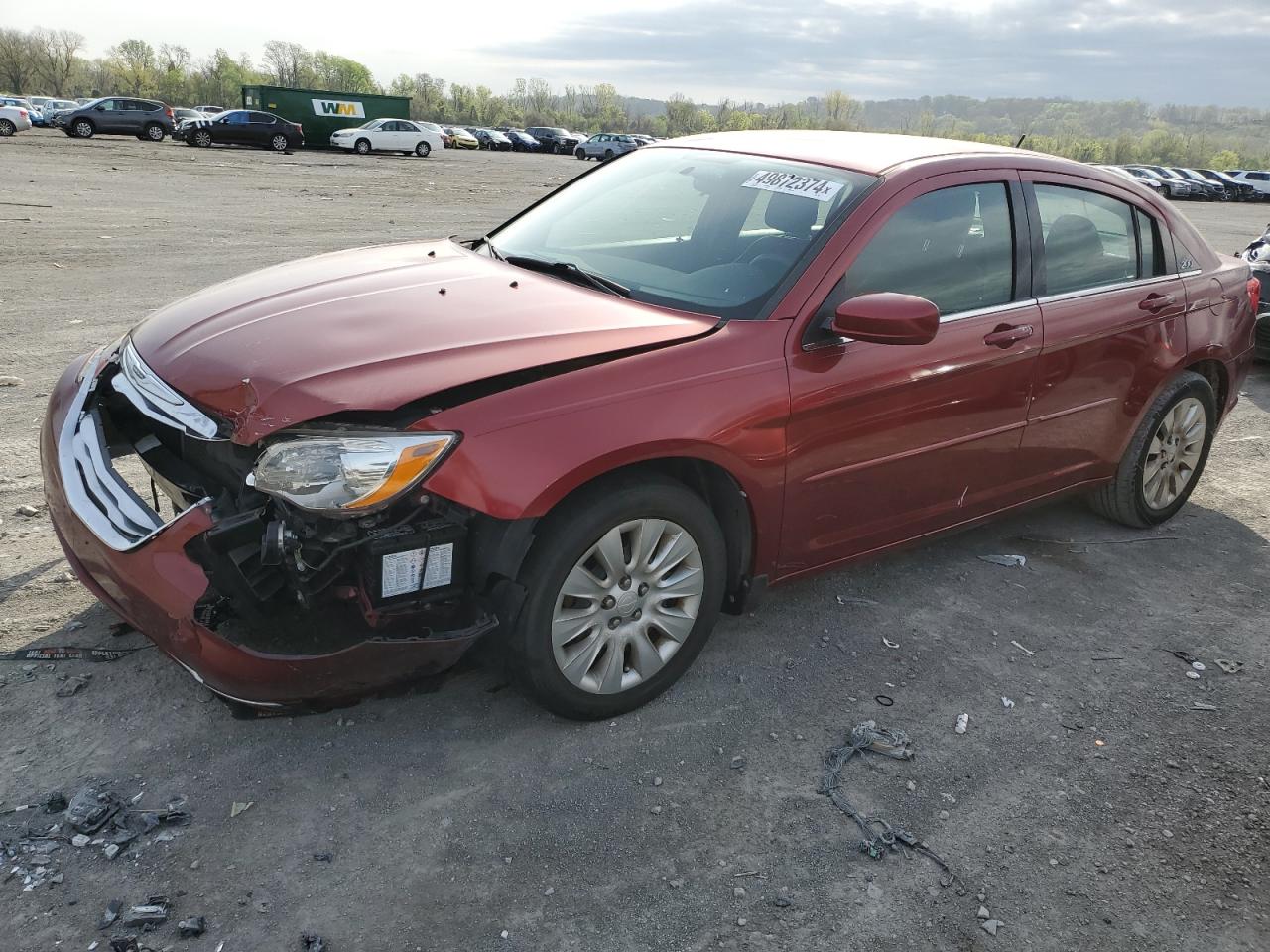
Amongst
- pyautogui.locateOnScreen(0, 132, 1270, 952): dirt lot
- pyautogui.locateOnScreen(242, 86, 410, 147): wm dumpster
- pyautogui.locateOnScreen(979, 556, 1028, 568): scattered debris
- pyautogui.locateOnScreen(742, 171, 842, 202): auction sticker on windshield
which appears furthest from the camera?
pyautogui.locateOnScreen(242, 86, 410, 147): wm dumpster

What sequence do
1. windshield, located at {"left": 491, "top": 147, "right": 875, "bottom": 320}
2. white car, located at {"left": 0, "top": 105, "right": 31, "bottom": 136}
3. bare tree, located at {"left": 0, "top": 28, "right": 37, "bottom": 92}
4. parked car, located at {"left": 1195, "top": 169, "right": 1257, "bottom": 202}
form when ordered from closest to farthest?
windshield, located at {"left": 491, "top": 147, "right": 875, "bottom": 320} → white car, located at {"left": 0, "top": 105, "right": 31, "bottom": 136} → parked car, located at {"left": 1195, "top": 169, "right": 1257, "bottom": 202} → bare tree, located at {"left": 0, "top": 28, "right": 37, "bottom": 92}

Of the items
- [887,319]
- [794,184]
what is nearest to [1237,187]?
[794,184]

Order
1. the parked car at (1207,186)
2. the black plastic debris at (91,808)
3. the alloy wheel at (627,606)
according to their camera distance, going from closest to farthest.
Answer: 1. the black plastic debris at (91,808)
2. the alloy wheel at (627,606)
3. the parked car at (1207,186)

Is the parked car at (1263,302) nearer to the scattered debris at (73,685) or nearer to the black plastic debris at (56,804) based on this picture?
the scattered debris at (73,685)

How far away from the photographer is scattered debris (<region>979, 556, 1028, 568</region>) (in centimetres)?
464

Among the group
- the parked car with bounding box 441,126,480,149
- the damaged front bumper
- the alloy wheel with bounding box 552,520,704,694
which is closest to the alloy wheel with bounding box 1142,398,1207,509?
the alloy wheel with bounding box 552,520,704,694

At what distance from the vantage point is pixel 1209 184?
160 ft

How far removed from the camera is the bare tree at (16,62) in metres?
97.4

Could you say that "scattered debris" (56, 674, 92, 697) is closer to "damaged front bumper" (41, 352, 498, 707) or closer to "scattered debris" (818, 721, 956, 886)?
"damaged front bumper" (41, 352, 498, 707)

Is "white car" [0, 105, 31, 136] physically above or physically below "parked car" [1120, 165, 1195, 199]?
below

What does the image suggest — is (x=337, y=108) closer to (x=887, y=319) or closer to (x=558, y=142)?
(x=558, y=142)

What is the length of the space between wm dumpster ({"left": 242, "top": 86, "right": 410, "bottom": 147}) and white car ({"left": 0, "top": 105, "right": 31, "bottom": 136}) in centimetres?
1047

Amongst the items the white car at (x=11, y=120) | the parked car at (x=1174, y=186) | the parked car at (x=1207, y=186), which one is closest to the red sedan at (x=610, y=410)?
the white car at (x=11, y=120)

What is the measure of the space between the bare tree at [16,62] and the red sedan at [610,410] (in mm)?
116877
